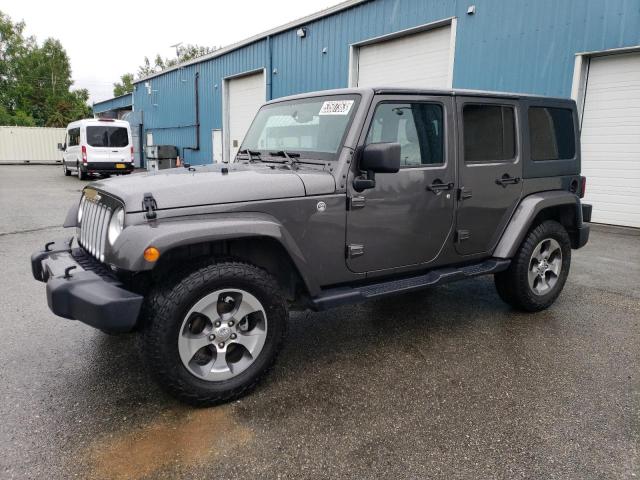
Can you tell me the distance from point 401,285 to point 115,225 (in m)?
1.96

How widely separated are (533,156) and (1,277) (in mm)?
5637

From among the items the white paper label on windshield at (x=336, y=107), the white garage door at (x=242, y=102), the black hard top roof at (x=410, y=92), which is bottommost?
the white paper label on windshield at (x=336, y=107)

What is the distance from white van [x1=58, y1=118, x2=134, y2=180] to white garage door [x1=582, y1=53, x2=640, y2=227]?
610 inches

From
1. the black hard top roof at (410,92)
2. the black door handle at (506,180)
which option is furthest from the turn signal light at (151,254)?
the black door handle at (506,180)

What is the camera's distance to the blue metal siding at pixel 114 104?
33.7m

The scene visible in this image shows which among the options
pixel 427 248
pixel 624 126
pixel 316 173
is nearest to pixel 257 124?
pixel 316 173

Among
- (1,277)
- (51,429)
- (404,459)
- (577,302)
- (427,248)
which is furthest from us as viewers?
(1,277)

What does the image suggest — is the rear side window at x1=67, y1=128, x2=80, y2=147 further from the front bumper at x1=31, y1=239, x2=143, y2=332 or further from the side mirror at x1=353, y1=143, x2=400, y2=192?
the side mirror at x1=353, y1=143, x2=400, y2=192

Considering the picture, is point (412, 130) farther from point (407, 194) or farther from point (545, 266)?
point (545, 266)

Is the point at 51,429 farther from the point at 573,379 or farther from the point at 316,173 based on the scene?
the point at 573,379

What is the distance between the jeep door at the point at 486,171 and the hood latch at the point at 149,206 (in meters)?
2.28

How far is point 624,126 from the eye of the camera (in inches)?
341

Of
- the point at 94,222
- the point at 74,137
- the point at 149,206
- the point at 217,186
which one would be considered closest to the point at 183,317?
the point at 149,206

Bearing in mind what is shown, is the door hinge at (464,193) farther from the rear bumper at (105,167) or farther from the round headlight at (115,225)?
the rear bumper at (105,167)
